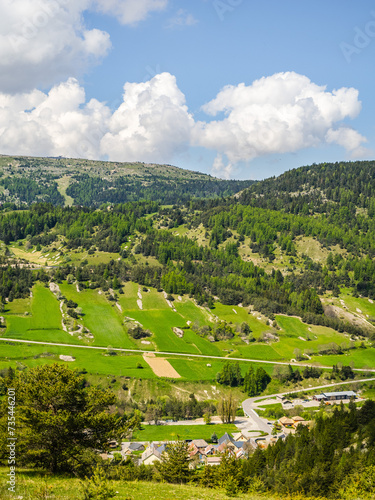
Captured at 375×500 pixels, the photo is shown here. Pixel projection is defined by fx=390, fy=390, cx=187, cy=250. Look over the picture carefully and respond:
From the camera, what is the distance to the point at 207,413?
462 feet

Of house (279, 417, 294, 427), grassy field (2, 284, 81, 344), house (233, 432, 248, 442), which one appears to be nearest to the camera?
house (233, 432, 248, 442)

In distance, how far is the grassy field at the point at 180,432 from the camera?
11800 cm

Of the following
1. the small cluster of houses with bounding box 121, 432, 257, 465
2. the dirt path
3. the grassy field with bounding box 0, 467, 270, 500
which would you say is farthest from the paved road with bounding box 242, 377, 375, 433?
the grassy field with bounding box 0, 467, 270, 500

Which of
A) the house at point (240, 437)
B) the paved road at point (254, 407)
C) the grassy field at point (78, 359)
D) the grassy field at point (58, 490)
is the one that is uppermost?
the grassy field at point (58, 490)

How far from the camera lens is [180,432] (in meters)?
124

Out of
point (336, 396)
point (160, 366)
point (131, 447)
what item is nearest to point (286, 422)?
point (336, 396)

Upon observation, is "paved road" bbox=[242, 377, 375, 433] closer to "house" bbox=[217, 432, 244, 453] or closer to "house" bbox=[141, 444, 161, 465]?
"house" bbox=[217, 432, 244, 453]

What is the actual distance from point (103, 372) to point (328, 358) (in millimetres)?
111366

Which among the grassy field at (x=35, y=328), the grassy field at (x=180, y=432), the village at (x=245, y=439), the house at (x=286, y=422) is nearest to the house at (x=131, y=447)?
the village at (x=245, y=439)

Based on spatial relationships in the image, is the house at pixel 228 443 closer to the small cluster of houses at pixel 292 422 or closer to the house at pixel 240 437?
the house at pixel 240 437

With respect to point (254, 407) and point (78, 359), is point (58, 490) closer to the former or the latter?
point (254, 407)

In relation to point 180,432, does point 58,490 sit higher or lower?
higher

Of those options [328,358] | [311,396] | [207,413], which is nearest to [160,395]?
[207,413]

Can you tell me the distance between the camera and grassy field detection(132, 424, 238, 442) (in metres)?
118
